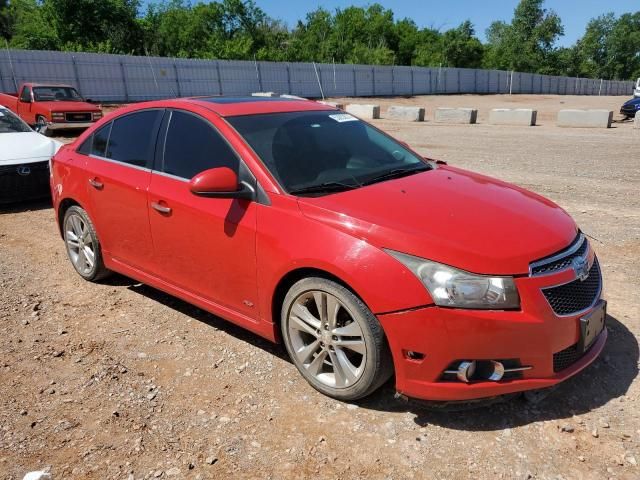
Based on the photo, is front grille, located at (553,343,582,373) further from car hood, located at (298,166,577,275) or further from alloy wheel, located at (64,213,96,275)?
alloy wheel, located at (64,213,96,275)

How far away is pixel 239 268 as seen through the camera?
3402 millimetres

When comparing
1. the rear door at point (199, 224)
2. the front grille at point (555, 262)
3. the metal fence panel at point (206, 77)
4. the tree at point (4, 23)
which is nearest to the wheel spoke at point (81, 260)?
the rear door at point (199, 224)

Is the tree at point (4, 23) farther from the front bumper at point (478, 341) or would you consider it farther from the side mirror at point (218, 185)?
the front bumper at point (478, 341)

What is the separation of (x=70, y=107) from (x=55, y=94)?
4.34ft

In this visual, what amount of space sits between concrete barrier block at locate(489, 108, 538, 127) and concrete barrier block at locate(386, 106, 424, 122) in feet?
10.2

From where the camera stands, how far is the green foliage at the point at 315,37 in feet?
155

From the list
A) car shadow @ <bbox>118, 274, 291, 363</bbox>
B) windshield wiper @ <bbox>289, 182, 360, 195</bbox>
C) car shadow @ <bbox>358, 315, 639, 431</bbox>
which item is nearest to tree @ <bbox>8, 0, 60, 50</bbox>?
car shadow @ <bbox>118, 274, 291, 363</bbox>

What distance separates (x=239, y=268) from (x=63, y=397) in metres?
1.31

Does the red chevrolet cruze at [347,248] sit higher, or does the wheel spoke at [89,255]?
the red chevrolet cruze at [347,248]

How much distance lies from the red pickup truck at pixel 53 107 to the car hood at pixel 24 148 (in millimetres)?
8728

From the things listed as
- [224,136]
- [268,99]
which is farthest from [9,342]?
[268,99]

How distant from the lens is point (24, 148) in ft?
25.6

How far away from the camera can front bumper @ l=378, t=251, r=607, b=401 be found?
2.60 meters

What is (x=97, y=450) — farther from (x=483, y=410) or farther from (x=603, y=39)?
(x=603, y=39)
